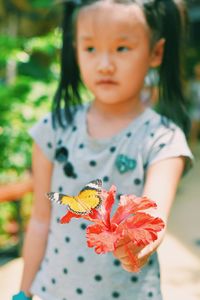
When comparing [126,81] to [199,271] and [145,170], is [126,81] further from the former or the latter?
[199,271]

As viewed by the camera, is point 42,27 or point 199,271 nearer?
point 199,271

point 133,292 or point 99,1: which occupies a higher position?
point 99,1

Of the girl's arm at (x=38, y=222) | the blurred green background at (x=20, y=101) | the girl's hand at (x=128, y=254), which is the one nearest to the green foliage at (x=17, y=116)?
the blurred green background at (x=20, y=101)

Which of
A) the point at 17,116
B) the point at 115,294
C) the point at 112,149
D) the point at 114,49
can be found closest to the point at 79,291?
the point at 115,294

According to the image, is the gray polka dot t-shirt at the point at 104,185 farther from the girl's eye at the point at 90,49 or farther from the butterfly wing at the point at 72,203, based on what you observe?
the butterfly wing at the point at 72,203

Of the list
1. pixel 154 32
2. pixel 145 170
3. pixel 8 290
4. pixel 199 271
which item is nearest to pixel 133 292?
pixel 145 170

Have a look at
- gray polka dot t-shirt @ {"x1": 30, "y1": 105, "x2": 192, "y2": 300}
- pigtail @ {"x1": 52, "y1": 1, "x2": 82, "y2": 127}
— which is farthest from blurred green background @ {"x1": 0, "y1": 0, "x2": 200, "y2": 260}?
gray polka dot t-shirt @ {"x1": 30, "y1": 105, "x2": 192, "y2": 300}
